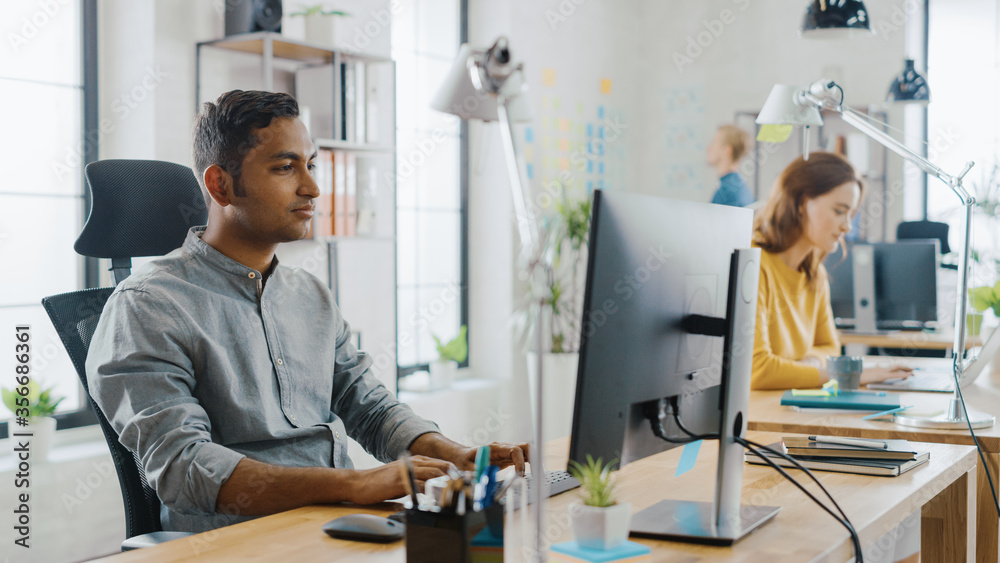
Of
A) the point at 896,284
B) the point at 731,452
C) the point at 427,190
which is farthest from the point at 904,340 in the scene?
the point at 731,452

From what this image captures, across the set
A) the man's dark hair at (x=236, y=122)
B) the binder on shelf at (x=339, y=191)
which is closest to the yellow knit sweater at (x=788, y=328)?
the man's dark hair at (x=236, y=122)

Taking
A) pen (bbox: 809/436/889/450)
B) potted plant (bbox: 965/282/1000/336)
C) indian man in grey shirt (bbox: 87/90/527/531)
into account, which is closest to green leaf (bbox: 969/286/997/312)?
potted plant (bbox: 965/282/1000/336)

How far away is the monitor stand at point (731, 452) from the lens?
1209mm

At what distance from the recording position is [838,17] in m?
3.58

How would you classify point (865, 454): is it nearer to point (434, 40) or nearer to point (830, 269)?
point (830, 269)

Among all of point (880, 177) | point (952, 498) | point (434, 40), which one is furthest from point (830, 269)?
point (952, 498)

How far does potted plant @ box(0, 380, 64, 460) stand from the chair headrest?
1.26 metres

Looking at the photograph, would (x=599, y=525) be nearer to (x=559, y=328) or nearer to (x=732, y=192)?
(x=559, y=328)

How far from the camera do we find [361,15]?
3.75m

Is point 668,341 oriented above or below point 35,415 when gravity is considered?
above

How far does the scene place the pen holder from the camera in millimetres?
970

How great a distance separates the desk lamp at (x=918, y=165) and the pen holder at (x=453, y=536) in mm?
1246

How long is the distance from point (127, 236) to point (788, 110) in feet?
4.86

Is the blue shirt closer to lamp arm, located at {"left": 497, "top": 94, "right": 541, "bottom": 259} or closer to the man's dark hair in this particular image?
the man's dark hair
